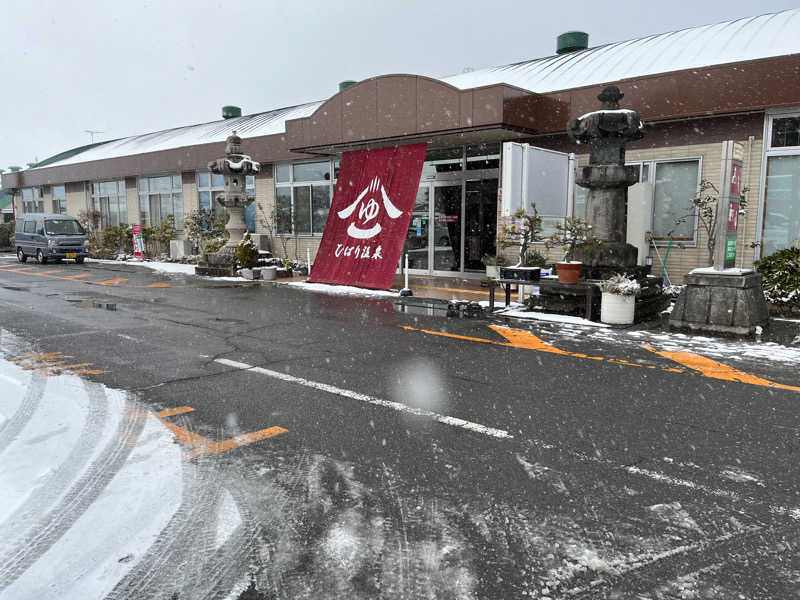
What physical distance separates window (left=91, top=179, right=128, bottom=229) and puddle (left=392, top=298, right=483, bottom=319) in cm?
2102

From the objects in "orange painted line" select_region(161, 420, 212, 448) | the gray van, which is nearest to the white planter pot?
"orange painted line" select_region(161, 420, 212, 448)

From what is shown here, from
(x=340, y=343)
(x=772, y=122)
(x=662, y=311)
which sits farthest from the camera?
Answer: (x=772, y=122)

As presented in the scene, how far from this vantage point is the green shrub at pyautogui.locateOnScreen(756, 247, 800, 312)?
945 centimetres

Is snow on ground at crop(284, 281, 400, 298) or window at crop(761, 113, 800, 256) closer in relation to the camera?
window at crop(761, 113, 800, 256)

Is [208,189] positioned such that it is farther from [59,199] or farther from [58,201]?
[58,201]

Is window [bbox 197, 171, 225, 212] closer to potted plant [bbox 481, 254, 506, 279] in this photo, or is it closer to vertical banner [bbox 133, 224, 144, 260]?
vertical banner [bbox 133, 224, 144, 260]

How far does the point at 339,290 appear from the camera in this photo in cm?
1382

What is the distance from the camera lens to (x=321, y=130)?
16078mm

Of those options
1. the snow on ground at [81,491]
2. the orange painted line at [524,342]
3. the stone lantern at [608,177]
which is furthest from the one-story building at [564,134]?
the snow on ground at [81,491]

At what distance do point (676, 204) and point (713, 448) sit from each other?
9.76 m

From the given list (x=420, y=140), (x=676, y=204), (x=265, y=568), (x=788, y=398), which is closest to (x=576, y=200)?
(x=676, y=204)

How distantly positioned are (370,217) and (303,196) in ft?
18.6

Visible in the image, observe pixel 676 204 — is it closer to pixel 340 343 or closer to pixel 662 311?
pixel 662 311

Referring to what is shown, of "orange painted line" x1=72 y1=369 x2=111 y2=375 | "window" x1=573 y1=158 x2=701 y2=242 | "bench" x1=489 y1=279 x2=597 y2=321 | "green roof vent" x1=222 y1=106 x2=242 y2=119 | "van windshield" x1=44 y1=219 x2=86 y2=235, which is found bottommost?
"orange painted line" x1=72 y1=369 x2=111 y2=375
